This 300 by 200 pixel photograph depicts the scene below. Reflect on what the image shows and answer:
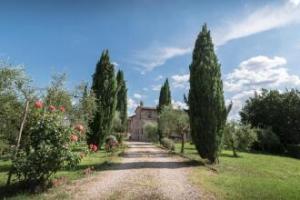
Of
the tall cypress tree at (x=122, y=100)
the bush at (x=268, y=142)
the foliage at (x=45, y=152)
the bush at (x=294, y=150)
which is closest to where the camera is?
the foliage at (x=45, y=152)

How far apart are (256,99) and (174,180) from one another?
4873 cm

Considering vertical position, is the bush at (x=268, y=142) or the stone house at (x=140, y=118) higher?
the stone house at (x=140, y=118)

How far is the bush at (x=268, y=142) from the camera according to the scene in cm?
4523

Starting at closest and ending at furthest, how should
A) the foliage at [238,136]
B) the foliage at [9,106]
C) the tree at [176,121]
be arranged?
the foliage at [9,106]
the tree at [176,121]
the foliage at [238,136]

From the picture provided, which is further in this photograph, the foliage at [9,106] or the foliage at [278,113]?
the foliage at [278,113]

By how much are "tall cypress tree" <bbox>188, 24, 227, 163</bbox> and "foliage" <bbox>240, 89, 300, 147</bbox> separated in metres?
34.6

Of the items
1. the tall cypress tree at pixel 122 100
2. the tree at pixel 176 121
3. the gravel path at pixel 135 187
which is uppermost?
the tall cypress tree at pixel 122 100

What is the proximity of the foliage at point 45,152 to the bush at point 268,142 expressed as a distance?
129 ft

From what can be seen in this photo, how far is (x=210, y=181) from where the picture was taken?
12328 millimetres

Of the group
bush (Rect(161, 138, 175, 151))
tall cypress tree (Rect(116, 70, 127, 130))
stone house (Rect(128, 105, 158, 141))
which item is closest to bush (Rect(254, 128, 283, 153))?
bush (Rect(161, 138, 175, 151))

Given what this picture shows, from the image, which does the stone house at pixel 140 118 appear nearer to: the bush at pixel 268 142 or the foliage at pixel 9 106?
the bush at pixel 268 142

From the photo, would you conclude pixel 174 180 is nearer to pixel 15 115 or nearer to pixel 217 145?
pixel 217 145

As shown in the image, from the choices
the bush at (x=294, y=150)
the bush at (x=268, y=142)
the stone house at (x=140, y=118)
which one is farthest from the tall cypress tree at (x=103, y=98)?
the stone house at (x=140, y=118)

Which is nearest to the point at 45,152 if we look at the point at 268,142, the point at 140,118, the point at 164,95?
the point at 164,95
